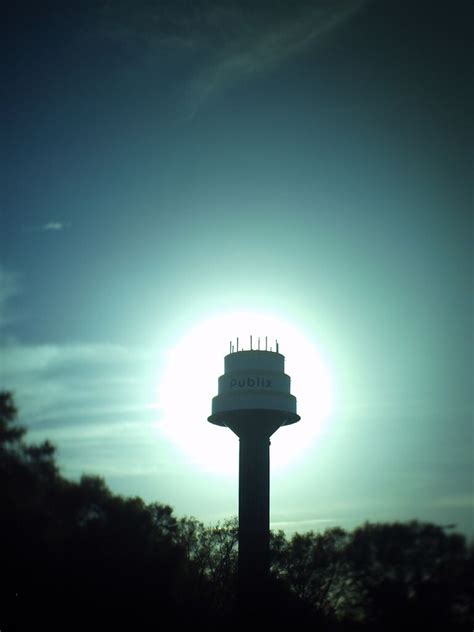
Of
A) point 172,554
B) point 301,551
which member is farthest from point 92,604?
point 301,551

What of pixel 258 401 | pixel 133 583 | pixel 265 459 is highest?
pixel 258 401

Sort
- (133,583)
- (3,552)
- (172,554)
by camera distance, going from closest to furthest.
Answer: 1. (3,552)
2. (133,583)
3. (172,554)

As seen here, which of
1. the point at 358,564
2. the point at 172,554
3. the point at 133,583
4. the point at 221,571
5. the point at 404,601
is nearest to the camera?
the point at 404,601

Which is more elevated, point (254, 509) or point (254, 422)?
point (254, 422)

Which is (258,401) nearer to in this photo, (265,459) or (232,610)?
(265,459)

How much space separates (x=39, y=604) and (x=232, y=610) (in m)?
18.3

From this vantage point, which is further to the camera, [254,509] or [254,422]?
[254,422]

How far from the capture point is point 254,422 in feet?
186

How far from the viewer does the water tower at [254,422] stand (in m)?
53.5

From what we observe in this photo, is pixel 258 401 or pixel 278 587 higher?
pixel 258 401

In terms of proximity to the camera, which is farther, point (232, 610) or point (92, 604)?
point (232, 610)

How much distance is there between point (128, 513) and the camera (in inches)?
2167

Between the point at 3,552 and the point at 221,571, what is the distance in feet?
106

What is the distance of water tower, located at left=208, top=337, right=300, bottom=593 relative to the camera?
53.5 m
